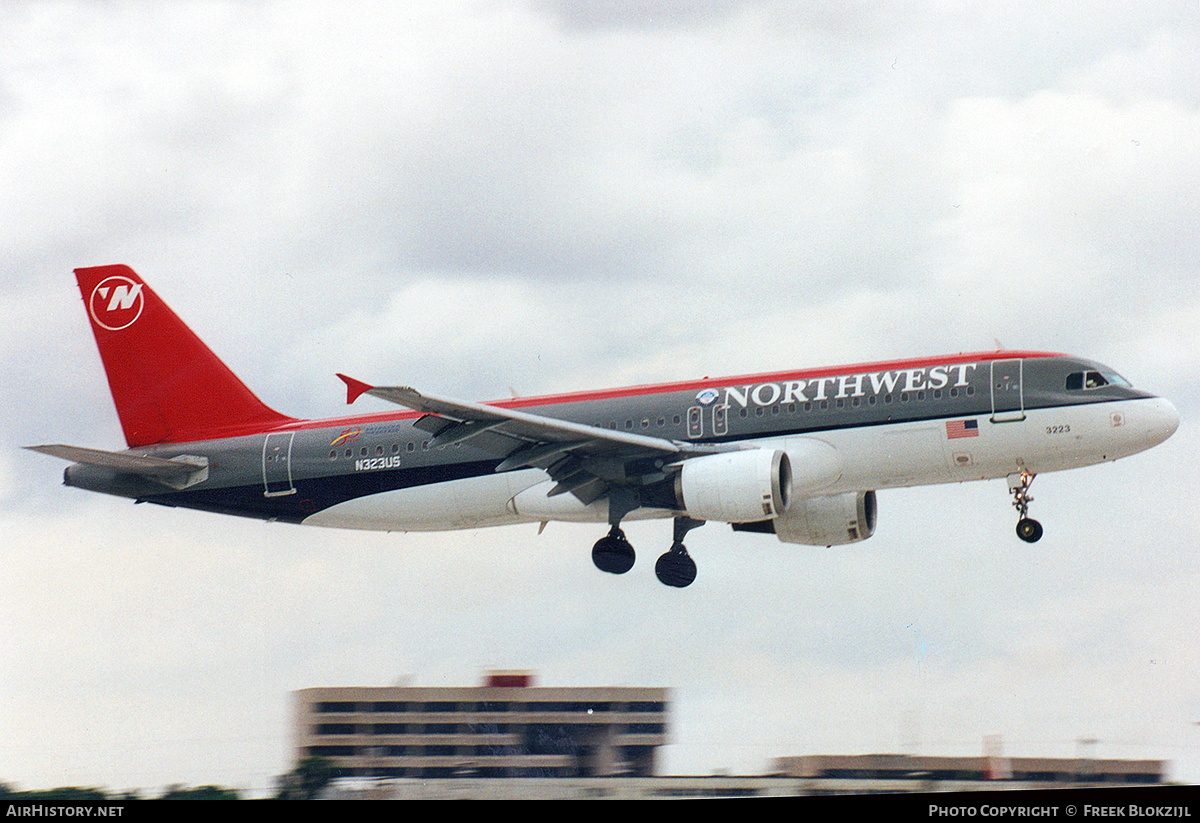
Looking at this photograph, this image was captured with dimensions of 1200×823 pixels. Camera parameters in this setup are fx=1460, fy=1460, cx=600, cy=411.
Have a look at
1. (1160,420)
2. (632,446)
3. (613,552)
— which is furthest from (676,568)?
(1160,420)

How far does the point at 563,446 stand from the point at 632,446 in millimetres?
1825

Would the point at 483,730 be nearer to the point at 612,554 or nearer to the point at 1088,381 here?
the point at 612,554

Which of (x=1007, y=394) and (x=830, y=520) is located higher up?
(x=1007, y=394)

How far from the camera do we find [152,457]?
42.5 metres

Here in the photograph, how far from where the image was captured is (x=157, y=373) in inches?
1777

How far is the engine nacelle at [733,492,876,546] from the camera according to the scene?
4162 centimetres

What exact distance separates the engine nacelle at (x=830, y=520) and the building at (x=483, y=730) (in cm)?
2564

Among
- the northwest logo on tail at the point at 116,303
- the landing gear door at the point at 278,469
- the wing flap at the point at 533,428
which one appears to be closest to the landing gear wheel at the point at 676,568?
the wing flap at the point at 533,428

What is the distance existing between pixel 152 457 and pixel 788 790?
67.8 ft

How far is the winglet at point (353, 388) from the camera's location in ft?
106

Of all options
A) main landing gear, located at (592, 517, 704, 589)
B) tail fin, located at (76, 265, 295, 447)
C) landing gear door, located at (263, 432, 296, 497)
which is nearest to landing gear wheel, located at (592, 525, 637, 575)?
main landing gear, located at (592, 517, 704, 589)

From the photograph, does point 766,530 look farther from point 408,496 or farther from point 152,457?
point 152,457

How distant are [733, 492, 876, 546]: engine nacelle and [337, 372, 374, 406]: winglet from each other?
13527 millimetres

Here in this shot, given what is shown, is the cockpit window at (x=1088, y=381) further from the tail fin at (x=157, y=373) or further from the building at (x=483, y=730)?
the building at (x=483, y=730)
